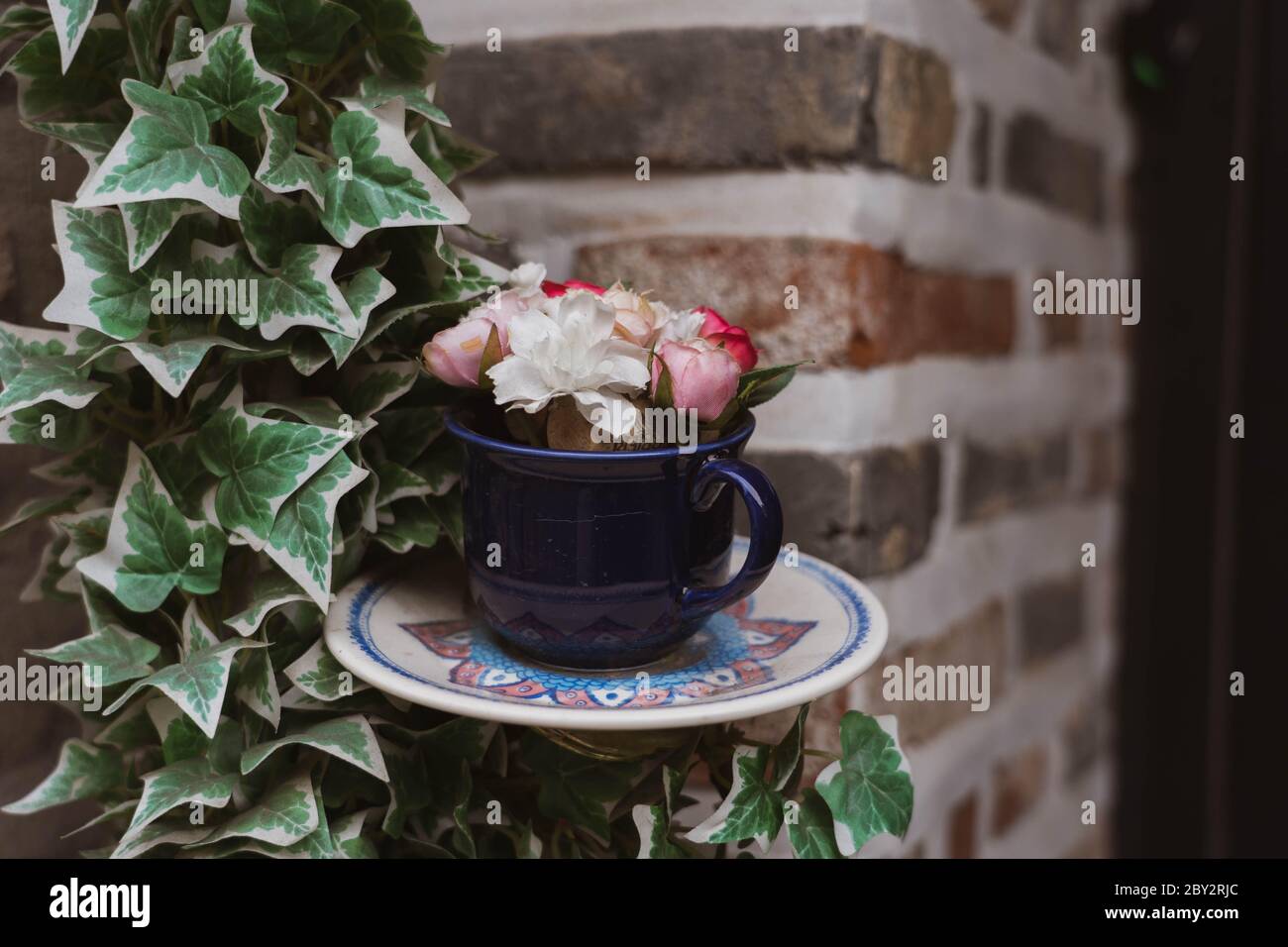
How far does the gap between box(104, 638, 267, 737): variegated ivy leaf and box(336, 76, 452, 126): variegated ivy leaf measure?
0.74ft

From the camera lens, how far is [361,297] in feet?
1.47

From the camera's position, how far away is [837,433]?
57 cm

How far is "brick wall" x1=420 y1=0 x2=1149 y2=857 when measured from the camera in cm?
56

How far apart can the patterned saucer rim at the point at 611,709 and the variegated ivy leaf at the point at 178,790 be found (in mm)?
70

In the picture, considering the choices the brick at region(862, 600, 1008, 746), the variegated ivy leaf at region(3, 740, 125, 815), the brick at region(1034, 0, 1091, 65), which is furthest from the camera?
the brick at region(1034, 0, 1091, 65)

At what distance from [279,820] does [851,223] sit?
38 cm

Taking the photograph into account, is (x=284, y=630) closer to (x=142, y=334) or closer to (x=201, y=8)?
(x=142, y=334)

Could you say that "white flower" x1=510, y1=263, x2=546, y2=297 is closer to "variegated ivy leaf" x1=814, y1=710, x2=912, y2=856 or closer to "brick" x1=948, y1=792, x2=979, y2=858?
"variegated ivy leaf" x1=814, y1=710, x2=912, y2=856

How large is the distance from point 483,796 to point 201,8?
14.1 inches

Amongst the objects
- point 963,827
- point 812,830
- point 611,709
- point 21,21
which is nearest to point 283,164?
point 21,21

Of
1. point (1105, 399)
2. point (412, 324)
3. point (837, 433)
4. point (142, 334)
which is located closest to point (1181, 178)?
point (1105, 399)

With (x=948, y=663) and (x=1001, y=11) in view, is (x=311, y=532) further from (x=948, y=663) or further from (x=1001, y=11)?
(x=1001, y=11)

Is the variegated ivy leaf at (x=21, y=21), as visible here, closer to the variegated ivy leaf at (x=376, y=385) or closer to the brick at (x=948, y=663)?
the variegated ivy leaf at (x=376, y=385)

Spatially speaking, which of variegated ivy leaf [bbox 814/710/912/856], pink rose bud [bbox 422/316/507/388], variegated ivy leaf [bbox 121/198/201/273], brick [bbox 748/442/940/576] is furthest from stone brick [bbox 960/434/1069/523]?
variegated ivy leaf [bbox 121/198/201/273]
